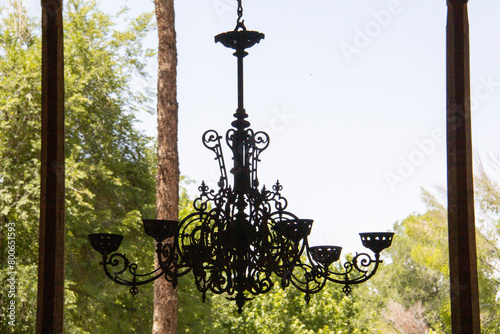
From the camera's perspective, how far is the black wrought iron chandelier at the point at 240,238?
172cm

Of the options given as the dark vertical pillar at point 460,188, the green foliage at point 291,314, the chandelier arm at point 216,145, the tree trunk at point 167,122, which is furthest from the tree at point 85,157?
the dark vertical pillar at point 460,188

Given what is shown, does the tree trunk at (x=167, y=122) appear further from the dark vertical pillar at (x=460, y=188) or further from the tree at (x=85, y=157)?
the dark vertical pillar at (x=460, y=188)

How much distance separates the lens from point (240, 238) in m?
1.74

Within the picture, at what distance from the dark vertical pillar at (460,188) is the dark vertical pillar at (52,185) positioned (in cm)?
128

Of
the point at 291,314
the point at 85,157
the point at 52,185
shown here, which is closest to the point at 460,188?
the point at 52,185

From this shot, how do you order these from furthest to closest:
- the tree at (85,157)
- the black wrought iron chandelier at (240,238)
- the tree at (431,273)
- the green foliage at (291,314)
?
1. the green foliage at (291,314)
2. the tree at (431,273)
3. the tree at (85,157)
4. the black wrought iron chandelier at (240,238)

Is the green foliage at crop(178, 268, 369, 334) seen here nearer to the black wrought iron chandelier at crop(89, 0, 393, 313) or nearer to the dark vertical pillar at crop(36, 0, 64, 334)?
the dark vertical pillar at crop(36, 0, 64, 334)

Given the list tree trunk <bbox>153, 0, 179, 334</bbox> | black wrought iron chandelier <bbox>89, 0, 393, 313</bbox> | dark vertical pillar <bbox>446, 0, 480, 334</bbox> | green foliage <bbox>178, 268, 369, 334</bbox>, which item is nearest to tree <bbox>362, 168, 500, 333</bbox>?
green foliage <bbox>178, 268, 369, 334</bbox>

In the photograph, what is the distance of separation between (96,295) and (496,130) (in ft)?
19.1

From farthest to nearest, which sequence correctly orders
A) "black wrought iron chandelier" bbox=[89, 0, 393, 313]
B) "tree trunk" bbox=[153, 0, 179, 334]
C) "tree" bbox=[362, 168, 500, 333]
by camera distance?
1. "tree" bbox=[362, 168, 500, 333]
2. "tree trunk" bbox=[153, 0, 179, 334]
3. "black wrought iron chandelier" bbox=[89, 0, 393, 313]

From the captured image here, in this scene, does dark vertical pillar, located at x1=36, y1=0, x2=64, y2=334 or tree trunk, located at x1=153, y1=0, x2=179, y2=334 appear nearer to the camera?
dark vertical pillar, located at x1=36, y1=0, x2=64, y2=334

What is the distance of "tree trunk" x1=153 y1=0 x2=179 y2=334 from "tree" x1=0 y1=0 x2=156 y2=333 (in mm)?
1854

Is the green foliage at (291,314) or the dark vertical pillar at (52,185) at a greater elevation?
the dark vertical pillar at (52,185)

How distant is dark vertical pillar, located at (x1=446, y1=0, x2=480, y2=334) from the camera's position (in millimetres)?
1918
